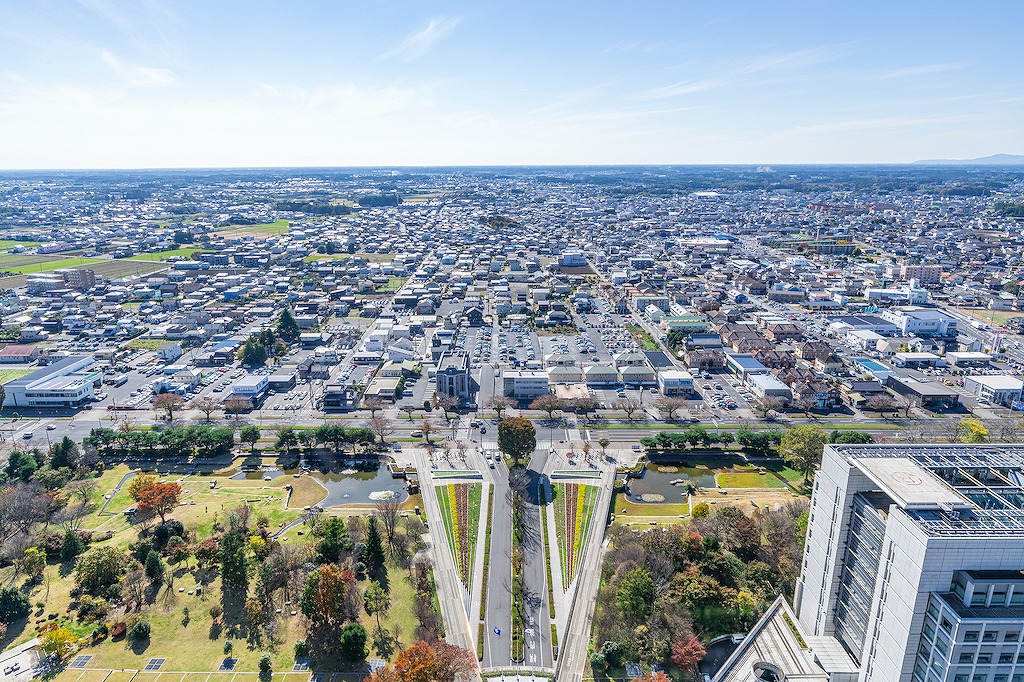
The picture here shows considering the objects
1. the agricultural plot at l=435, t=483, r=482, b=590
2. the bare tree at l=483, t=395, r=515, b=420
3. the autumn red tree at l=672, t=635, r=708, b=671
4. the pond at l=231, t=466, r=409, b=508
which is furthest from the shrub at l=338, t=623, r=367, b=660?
the bare tree at l=483, t=395, r=515, b=420

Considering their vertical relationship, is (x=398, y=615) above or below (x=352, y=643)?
below

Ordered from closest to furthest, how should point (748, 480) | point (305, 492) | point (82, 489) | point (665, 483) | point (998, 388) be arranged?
point (82, 489) → point (305, 492) → point (665, 483) → point (748, 480) → point (998, 388)

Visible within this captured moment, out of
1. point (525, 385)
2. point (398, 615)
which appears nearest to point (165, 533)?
point (398, 615)

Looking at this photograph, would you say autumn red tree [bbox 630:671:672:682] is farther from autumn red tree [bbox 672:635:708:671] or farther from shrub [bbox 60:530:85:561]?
shrub [bbox 60:530:85:561]

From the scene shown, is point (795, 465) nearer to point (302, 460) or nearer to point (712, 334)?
point (712, 334)

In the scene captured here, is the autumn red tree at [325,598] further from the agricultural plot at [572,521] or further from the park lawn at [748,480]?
the park lawn at [748,480]

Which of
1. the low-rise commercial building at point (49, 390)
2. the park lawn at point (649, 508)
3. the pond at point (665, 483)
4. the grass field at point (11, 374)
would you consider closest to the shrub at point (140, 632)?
the park lawn at point (649, 508)

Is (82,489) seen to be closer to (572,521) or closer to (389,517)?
(389,517)
